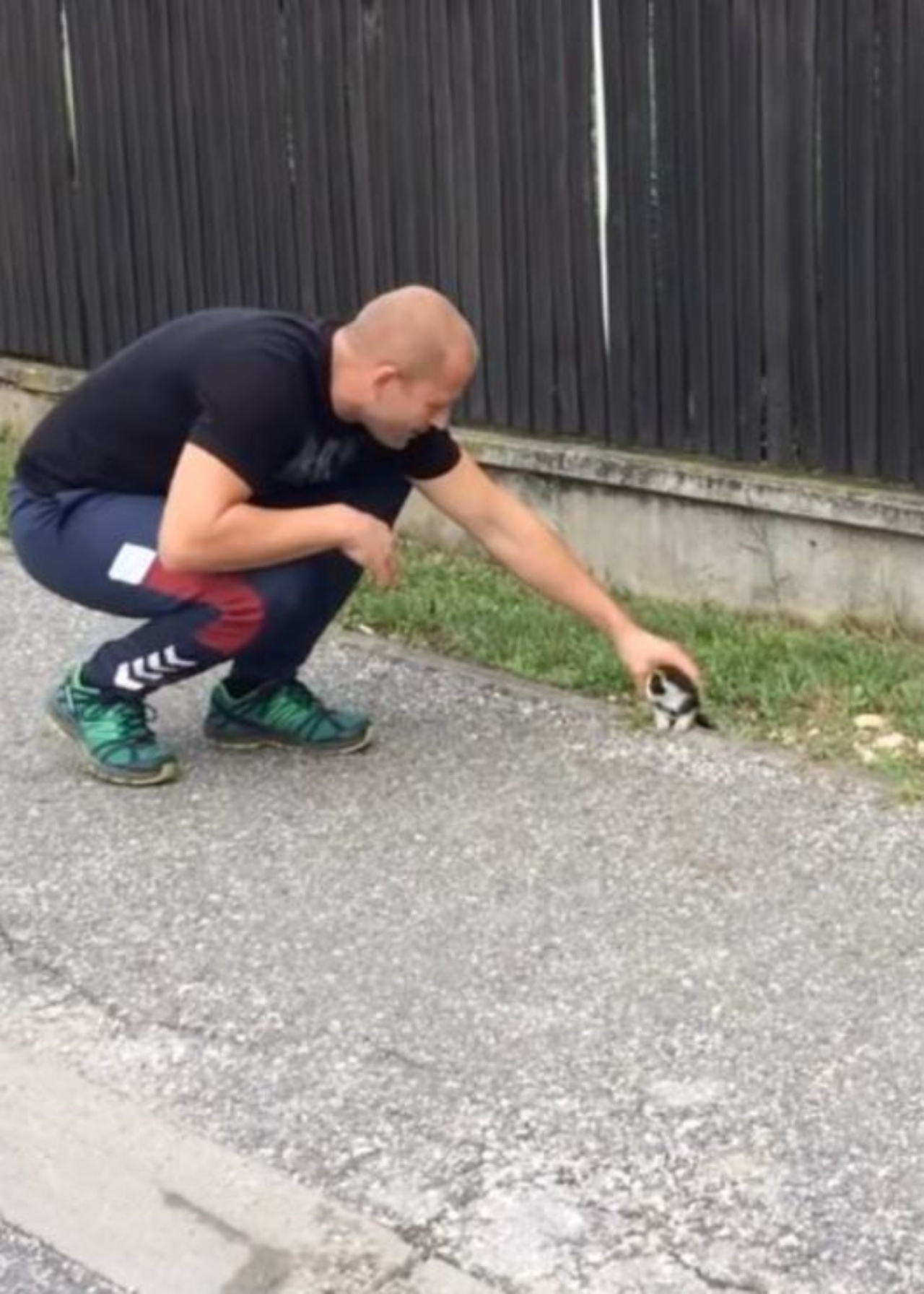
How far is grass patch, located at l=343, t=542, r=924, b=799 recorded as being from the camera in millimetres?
5172

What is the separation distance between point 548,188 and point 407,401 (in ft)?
6.39

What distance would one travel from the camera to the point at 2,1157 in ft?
11.9

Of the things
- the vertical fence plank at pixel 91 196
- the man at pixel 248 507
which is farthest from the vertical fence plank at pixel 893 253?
the vertical fence plank at pixel 91 196

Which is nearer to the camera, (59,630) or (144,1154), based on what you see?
(144,1154)

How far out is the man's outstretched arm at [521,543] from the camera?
488 cm

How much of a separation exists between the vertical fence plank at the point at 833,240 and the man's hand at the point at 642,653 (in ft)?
4.11

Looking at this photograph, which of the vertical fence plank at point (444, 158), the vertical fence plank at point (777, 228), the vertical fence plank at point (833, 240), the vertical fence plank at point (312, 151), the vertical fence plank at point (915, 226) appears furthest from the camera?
the vertical fence plank at point (312, 151)

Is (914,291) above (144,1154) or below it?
above

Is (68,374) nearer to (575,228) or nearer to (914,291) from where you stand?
(575,228)

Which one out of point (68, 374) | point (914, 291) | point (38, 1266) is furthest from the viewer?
point (68, 374)

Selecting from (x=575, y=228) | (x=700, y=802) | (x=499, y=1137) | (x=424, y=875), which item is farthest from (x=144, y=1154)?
(x=575, y=228)

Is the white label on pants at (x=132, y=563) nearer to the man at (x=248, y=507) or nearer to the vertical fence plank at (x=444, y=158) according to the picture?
the man at (x=248, y=507)

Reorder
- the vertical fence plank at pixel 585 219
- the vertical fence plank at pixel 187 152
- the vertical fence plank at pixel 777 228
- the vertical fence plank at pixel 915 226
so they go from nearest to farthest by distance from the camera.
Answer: the vertical fence plank at pixel 915 226
the vertical fence plank at pixel 777 228
the vertical fence plank at pixel 585 219
the vertical fence plank at pixel 187 152

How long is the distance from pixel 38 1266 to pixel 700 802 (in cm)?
191
